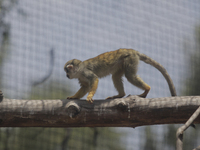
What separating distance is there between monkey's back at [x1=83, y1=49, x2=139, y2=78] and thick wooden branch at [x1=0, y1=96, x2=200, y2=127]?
1185mm

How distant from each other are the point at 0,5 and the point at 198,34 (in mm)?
Answer: 5920

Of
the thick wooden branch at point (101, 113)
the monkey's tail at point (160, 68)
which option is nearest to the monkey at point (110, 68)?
the monkey's tail at point (160, 68)

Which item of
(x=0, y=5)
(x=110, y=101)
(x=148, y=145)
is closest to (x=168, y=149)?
(x=148, y=145)

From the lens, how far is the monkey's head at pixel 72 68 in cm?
378

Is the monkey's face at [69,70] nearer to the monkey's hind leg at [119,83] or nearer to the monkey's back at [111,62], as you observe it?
the monkey's back at [111,62]

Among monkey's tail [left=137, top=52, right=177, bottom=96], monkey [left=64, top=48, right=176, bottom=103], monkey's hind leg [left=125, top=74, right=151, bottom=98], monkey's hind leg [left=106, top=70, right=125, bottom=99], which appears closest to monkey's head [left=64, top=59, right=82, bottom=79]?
monkey [left=64, top=48, right=176, bottom=103]

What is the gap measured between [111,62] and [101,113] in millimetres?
1348

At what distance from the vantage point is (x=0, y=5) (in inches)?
217

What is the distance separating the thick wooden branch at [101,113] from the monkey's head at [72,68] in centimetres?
115

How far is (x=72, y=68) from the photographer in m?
3.80

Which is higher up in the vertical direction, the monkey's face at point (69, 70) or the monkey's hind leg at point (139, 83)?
the monkey's face at point (69, 70)

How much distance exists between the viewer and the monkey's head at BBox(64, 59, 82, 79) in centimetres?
378

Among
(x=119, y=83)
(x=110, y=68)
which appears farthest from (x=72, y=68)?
(x=119, y=83)

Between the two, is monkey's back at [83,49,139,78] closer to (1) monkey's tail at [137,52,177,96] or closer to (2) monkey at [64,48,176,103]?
(2) monkey at [64,48,176,103]
